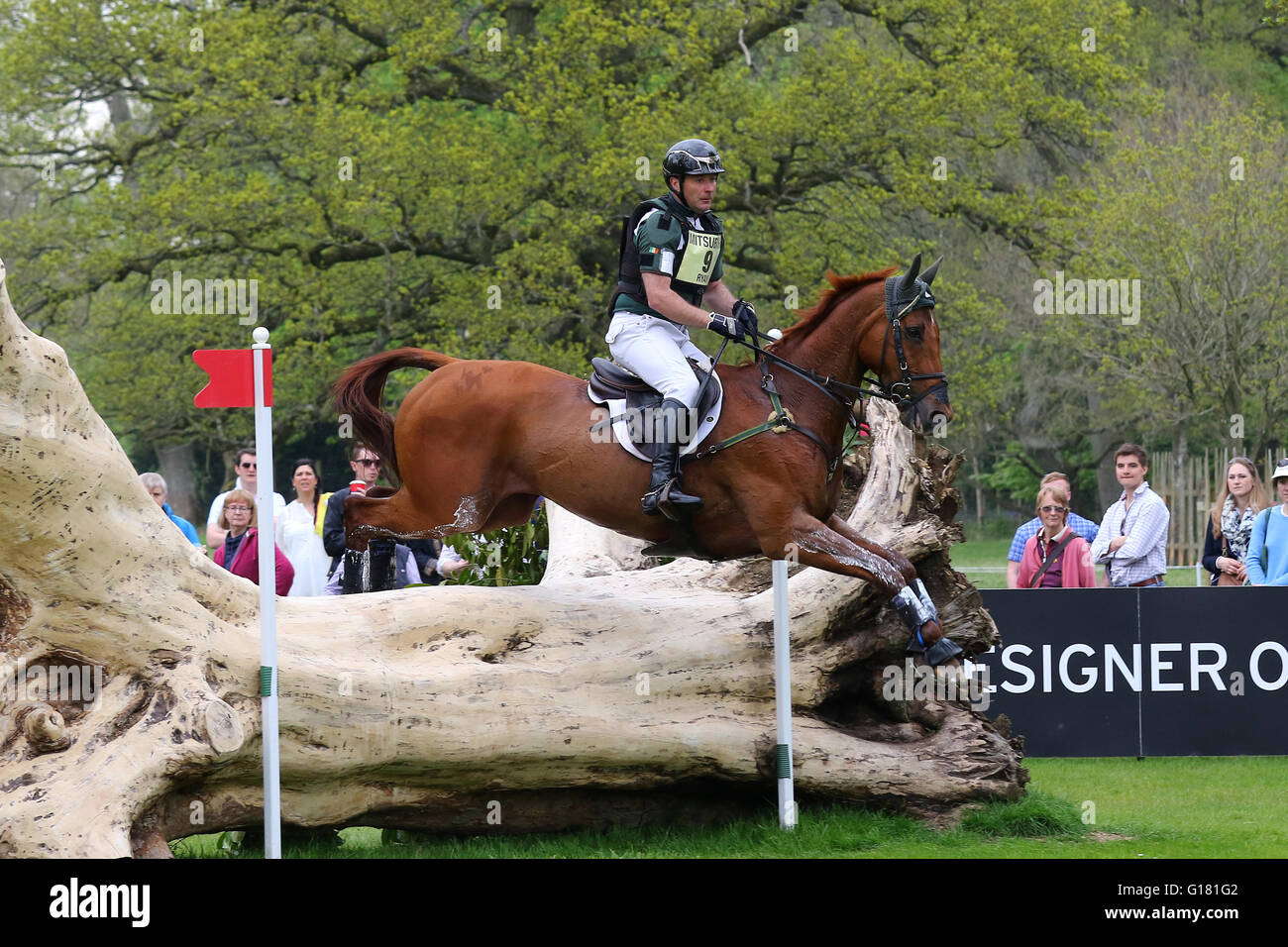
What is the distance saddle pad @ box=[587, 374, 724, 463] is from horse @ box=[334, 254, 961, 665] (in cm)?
5

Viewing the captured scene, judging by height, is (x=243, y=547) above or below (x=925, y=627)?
above

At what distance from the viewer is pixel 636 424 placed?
7.53 metres

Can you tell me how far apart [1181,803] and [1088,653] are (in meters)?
1.87

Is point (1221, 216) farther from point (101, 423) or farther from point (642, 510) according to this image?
point (101, 423)

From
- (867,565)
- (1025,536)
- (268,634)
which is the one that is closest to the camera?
(268,634)

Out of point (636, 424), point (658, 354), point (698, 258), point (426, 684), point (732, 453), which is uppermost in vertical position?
point (698, 258)

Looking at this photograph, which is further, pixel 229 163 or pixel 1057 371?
pixel 1057 371

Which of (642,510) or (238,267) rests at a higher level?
(238,267)

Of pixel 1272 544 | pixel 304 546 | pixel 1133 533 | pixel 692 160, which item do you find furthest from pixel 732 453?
pixel 1272 544

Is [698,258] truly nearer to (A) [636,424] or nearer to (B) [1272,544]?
(A) [636,424]

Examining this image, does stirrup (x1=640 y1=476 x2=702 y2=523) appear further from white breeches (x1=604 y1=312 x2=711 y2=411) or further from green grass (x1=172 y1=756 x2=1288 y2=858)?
green grass (x1=172 y1=756 x2=1288 y2=858)

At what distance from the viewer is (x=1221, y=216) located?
19672mm

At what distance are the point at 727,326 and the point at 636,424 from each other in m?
0.68
